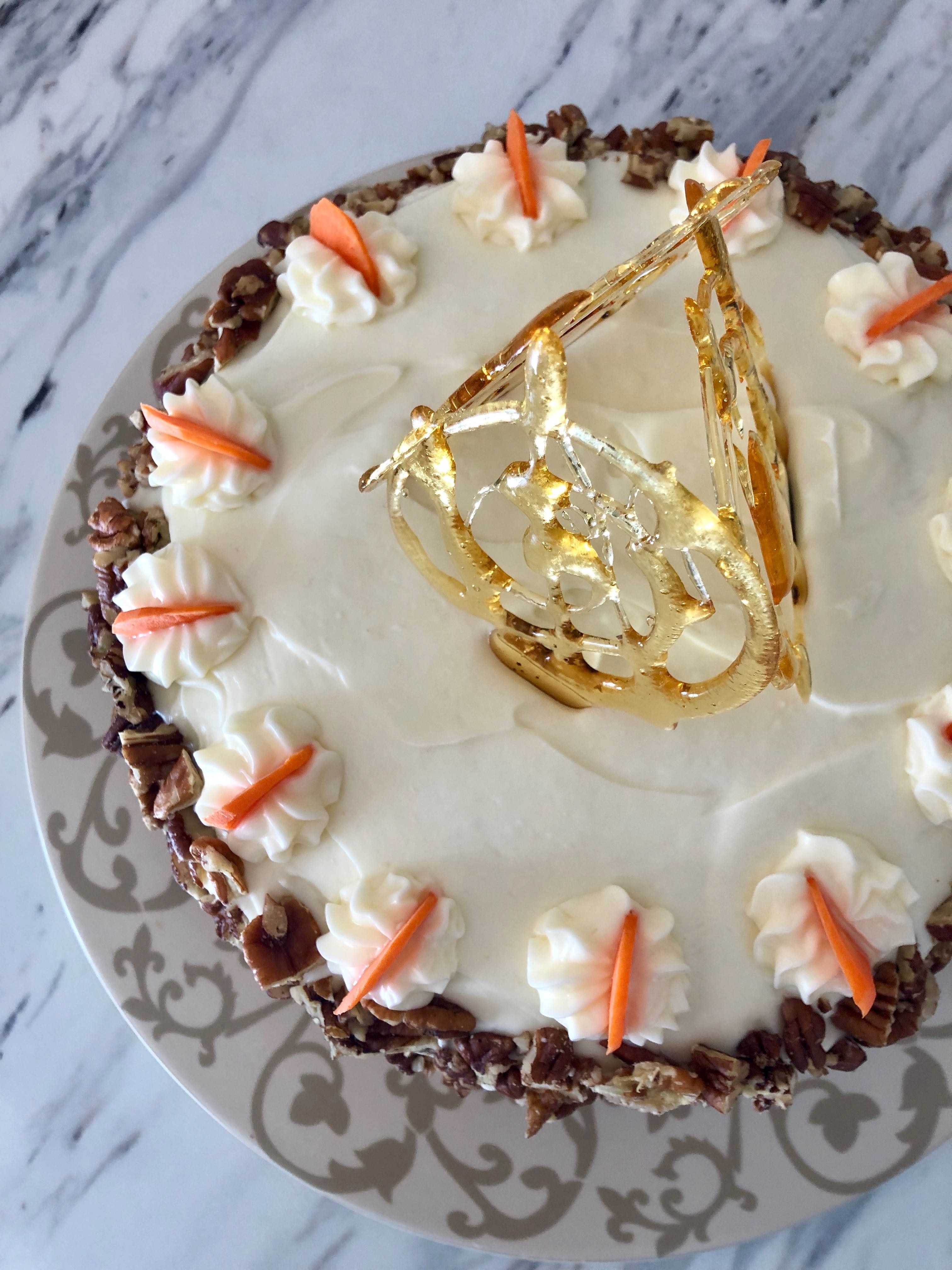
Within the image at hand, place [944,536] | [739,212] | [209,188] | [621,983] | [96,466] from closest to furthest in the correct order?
[621,983]
[944,536]
[739,212]
[96,466]
[209,188]

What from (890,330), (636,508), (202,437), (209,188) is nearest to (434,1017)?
(636,508)

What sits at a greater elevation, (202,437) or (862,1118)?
(202,437)

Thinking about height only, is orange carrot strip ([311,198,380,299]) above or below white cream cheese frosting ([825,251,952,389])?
above

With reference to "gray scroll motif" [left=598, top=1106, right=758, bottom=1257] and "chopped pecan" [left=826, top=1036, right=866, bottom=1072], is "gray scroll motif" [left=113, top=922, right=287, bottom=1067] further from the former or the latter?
"chopped pecan" [left=826, top=1036, right=866, bottom=1072]

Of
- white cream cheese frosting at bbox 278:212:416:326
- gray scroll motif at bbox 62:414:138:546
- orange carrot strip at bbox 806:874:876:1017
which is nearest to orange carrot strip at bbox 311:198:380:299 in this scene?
white cream cheese frosting at bbox 278:212:416:326

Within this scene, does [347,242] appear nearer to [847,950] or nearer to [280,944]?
[280,944]

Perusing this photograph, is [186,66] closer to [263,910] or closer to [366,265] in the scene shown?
[366,265]

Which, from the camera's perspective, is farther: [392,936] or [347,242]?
[347,242]
